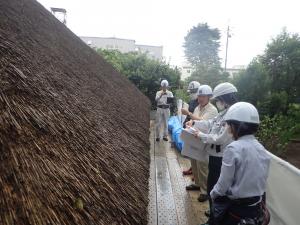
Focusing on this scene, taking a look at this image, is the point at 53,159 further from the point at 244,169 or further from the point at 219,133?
the point at 219,133

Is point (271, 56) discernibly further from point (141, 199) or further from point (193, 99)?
point (141, 199)

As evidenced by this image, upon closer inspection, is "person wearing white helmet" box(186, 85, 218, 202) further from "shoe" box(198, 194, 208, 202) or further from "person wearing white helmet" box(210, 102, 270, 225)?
"person wearing white helmet" box(210, 102, 270, 225)

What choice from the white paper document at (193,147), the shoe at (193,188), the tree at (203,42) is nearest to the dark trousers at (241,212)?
the white paper document at (193,147)

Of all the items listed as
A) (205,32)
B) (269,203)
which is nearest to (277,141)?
(269,203)

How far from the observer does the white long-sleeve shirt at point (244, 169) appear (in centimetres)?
254

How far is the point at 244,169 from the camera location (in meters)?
2.55

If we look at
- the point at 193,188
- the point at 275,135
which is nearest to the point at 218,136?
the point at 193,188

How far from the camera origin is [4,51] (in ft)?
7.81

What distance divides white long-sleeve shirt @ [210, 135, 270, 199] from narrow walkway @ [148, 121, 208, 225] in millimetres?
2127

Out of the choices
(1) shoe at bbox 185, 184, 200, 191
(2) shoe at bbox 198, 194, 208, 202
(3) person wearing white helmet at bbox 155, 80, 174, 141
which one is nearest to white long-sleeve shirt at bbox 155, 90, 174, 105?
(3) person wearing white helmet at bbox 155, 80, 174, 141

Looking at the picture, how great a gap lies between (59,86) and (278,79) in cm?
1373

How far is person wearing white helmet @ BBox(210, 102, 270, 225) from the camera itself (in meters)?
2.54

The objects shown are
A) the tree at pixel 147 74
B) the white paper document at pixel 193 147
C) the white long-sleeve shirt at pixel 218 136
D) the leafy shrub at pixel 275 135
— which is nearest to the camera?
the white long-sleeve shirt at pixel 218 136

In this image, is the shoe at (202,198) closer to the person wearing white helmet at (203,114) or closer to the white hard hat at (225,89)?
the person wearing white helmet at (203,114)
